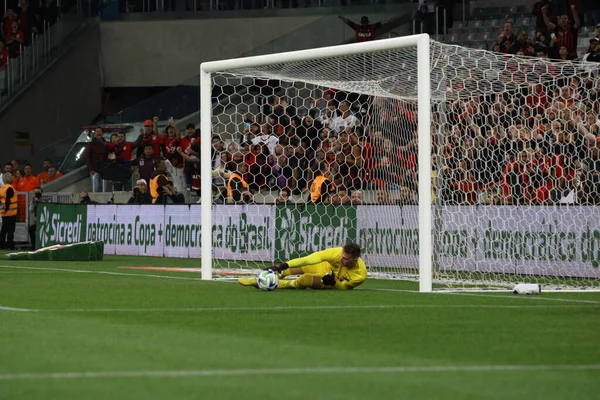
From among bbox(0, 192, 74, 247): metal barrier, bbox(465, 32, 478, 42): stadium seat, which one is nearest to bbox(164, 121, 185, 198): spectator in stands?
bbox(0, 192, 74, 247): metal barrier

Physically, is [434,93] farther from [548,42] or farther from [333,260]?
[548,42]

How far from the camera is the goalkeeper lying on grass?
43.0ft

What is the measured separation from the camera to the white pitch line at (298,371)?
651 cm

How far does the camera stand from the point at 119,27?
113 ft

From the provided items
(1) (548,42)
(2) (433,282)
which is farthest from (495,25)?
(2) (433,282)

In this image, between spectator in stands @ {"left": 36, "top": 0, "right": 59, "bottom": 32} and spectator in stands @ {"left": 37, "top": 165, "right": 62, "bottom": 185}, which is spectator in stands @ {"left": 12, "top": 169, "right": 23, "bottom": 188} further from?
spectator in stands @ {"left": 36, "top": 0, "right": 59, "bottom": 32}

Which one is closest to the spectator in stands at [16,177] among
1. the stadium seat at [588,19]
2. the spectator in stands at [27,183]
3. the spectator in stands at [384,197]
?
the spectator in stands at [27,183]

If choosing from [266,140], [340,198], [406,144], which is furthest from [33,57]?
[406,144]

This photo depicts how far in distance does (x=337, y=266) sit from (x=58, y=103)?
74.4 ft

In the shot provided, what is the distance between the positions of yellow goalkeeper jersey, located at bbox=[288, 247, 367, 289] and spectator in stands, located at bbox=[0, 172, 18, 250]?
13838mm

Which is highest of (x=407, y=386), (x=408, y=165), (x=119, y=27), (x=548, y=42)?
(x=119, y=27)

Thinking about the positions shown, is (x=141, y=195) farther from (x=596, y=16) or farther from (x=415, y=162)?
(x=596, y=16)

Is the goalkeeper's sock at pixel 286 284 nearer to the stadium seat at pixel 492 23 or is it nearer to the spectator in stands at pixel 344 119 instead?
the spectator in stands at pixel 344 119

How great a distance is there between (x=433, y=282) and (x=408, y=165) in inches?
136
